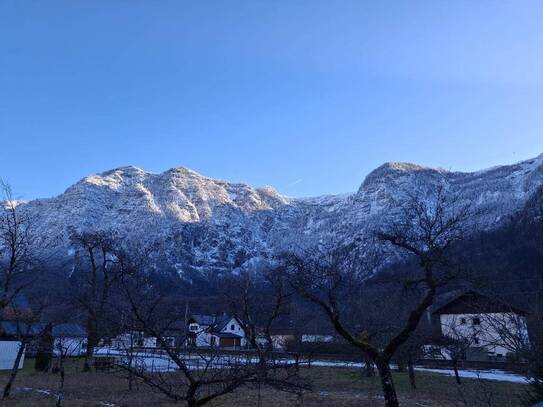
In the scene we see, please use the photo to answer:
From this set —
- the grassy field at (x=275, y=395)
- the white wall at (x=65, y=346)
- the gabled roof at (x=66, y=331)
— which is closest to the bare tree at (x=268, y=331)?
the grassy field at (x=275, y=395)

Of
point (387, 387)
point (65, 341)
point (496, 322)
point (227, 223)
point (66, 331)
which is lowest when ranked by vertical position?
point (387, 387)

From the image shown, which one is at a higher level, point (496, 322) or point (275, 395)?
point (496, 322)

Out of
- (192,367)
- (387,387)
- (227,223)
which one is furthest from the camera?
(227,223)

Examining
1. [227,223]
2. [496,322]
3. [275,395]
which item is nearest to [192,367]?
[496,322]

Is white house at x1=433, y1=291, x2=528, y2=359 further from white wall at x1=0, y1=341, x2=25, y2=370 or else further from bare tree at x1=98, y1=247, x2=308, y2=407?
white wall at x1=0, y1=341, x2=25, y2=370

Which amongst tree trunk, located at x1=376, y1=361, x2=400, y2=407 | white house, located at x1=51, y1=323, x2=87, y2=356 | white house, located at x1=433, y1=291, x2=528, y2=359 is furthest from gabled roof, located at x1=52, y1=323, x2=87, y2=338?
white house, located at x1=433, y1=291, x2=528, y2=359

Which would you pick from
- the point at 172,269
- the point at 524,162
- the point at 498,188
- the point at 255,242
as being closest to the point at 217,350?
the point at 172,269

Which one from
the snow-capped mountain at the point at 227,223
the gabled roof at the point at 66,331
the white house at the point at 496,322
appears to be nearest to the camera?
the white house at the point at 496,322

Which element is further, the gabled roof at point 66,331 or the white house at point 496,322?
the gabled roof at point 66,331

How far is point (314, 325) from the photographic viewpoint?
5122cm

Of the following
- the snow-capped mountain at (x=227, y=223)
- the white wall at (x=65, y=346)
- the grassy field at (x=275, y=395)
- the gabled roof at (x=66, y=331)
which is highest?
the snow-capped mountain at (x=227, y=223)

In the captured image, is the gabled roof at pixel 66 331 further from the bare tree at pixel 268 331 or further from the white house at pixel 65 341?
the bare tree at pixel 268 331

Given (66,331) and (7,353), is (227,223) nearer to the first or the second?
(7,353)

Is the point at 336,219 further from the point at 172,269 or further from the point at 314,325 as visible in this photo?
the point at 314,325
